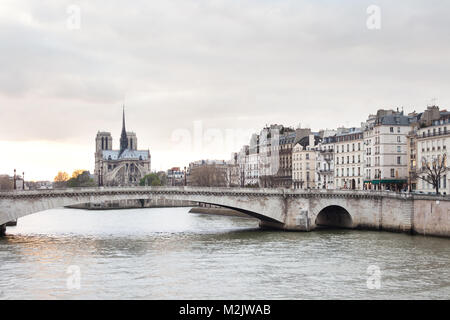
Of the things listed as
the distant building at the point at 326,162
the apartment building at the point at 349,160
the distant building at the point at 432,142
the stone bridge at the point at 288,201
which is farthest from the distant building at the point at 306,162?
the stone bridge at the point at 288,201

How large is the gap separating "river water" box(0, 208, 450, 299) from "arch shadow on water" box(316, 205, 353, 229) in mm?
7340

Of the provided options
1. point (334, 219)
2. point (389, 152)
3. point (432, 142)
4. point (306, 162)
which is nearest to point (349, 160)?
point (389, 152)

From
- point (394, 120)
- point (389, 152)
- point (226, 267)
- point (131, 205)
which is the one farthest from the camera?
point (131, 205)

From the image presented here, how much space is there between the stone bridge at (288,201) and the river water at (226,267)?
3.22 metres

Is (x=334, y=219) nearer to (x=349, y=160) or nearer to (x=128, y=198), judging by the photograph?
(x=349, y=160)

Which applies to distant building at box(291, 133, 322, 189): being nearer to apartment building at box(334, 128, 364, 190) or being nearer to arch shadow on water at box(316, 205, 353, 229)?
apartment building at box(334, 128, 364, 190)

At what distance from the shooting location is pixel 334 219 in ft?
196

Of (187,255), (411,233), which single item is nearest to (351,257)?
(187,255)

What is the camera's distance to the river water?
1068 inches

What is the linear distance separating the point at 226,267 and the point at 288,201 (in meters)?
21.8

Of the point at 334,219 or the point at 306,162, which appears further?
the point at 306,162

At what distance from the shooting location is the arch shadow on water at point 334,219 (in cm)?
5706

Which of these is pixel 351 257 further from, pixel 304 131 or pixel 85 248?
pixel 304 131

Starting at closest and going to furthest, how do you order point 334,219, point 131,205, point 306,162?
point 334,219 < point 306,162 < point 131,205
